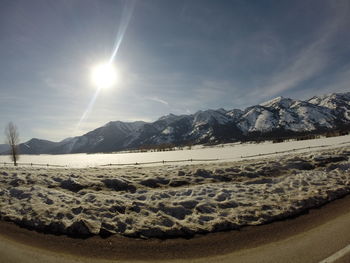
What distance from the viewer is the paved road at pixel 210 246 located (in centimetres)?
723

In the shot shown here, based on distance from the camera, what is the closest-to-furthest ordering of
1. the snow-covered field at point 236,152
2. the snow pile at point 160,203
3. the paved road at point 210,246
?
the paved road at point 210,246 → the snow pile at point 160,203 → the snow-covered field at point 236,152

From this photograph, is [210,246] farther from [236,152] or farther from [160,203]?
[236,152]

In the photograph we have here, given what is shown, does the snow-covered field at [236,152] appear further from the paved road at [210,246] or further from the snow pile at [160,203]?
the paved road at [210,246]

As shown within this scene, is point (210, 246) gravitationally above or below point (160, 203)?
below

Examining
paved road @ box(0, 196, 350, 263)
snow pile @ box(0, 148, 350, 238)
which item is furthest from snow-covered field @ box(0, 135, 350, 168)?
paved road @ box(0, 196, 350, 263)

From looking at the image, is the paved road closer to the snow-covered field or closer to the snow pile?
the snow pile

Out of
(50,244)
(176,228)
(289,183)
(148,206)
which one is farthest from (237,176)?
(50,244)

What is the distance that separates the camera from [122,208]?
11961 millimetres

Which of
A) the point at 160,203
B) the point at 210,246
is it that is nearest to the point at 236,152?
the point at 160,203

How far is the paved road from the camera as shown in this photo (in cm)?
723

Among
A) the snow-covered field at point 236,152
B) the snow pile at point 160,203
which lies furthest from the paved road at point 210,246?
the snow-covered field at point 236,152


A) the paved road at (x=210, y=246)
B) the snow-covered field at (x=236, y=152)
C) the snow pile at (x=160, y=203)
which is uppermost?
the snow-covered field at (x=236, y=152)

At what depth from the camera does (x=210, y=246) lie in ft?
26.6

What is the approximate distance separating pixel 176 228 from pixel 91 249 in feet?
11.3
